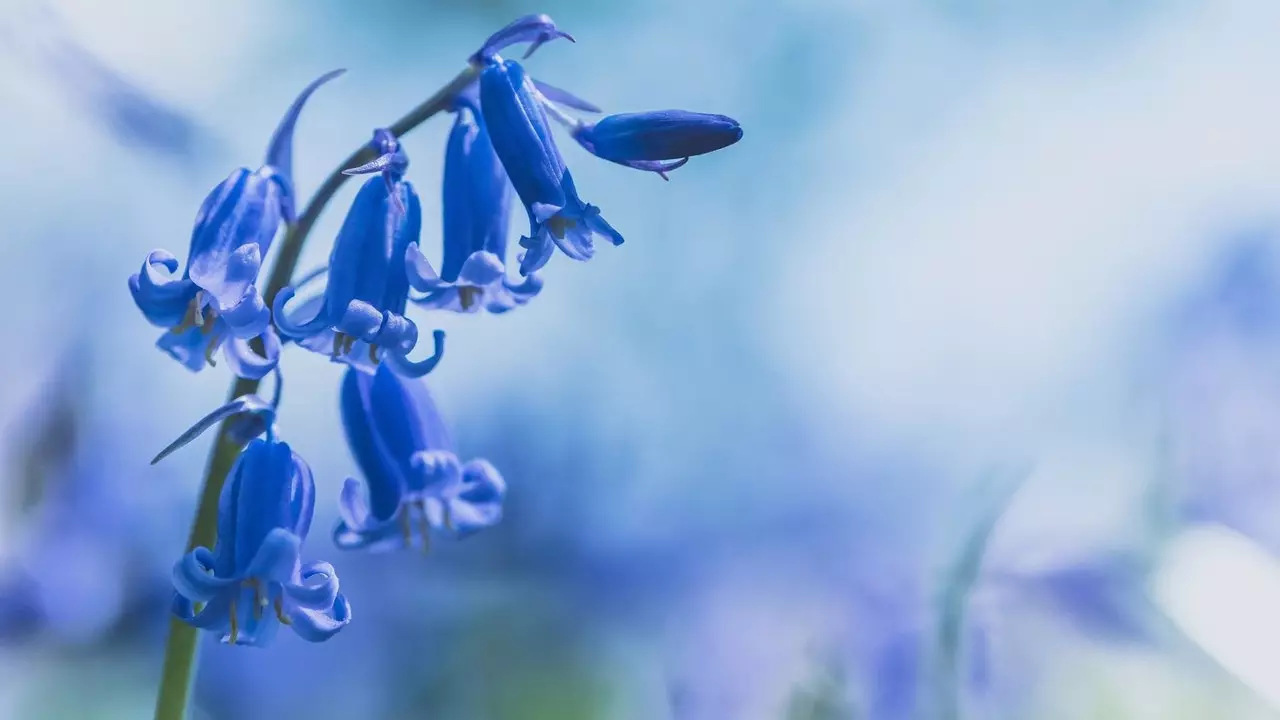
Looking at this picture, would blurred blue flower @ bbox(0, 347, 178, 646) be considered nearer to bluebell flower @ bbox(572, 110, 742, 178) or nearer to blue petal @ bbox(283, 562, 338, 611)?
blue petal @ bbox(283, 562, 338, 611)

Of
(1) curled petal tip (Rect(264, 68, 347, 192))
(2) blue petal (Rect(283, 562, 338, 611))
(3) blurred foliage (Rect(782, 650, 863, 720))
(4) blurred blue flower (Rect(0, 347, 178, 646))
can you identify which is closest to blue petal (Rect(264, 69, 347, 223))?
(1) curled petal tip (Rect(264, 68, 347, 192))

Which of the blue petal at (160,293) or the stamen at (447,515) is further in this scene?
the stamen at (447,515)

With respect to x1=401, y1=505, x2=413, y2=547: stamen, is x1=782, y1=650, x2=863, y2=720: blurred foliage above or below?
below

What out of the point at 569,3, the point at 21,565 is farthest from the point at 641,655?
the point at 569,3

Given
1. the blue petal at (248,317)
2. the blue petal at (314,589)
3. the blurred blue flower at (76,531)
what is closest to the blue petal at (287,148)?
the blue petal at (248,317)

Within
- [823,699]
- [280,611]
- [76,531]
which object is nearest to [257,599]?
[280,611]

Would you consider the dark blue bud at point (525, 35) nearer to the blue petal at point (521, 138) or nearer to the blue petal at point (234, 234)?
the blue petal at point (521, 138)

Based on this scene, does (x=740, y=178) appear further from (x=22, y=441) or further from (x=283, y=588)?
(x=283, y=588)

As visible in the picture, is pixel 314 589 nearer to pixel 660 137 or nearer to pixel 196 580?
pixel 196 580
